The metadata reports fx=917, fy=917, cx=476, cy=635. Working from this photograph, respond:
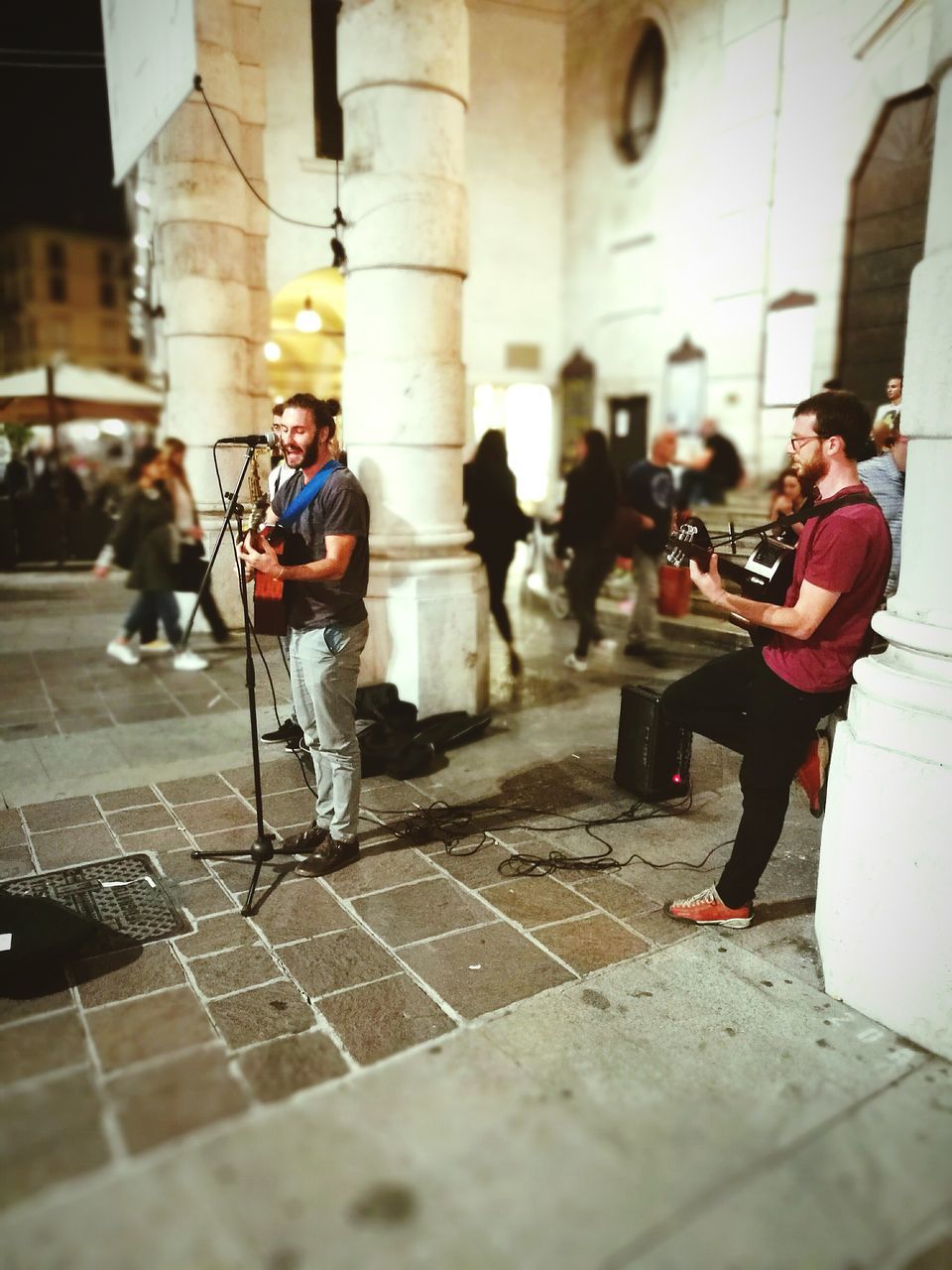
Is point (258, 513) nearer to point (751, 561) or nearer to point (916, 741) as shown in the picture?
point (751, 561)

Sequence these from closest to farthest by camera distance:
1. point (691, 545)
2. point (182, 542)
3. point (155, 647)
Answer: point (691, 545), point (182, 542), point (155, 647)

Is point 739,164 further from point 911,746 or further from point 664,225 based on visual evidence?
point 911,746

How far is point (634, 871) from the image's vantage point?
172 inches

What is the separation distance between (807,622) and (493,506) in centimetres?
477

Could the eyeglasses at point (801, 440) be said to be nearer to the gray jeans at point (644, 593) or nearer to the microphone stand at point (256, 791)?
the microphone stand at point (256, 791)

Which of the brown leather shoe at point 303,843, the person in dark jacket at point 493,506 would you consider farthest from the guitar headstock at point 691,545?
the person in dark jacket at point 493,506

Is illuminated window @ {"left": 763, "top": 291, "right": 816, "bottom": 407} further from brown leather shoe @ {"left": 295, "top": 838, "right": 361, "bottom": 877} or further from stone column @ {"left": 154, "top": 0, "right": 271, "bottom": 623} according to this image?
brown leather shoe @ {"left": 295, "top": 838, "right": 361, "bottom": 877}

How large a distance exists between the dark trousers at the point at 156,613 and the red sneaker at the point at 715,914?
19.8 feet

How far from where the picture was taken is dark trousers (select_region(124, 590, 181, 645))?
849cm

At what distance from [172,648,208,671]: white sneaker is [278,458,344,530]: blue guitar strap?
4.44 m

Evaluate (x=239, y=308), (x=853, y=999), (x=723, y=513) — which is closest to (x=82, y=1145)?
(x=853, y=999)

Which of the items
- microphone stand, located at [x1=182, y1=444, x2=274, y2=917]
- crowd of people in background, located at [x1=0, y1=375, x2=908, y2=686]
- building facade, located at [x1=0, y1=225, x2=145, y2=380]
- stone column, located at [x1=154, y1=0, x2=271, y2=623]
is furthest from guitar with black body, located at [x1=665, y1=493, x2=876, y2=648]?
building facade, located at [x1=0, y1=225, x2=145, y2=380]

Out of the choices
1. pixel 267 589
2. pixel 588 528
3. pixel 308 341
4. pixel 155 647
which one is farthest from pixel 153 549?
pixel 308 341

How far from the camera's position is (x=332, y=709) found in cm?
429
